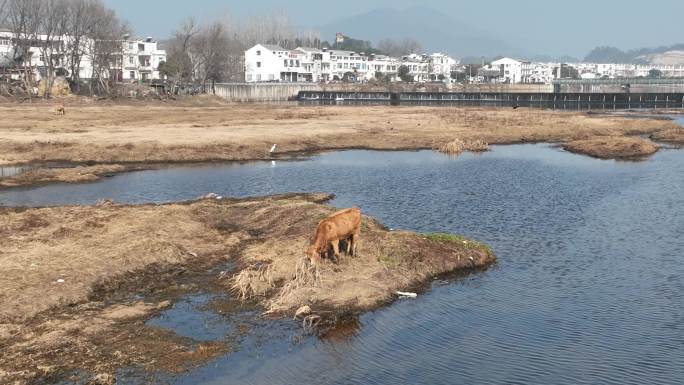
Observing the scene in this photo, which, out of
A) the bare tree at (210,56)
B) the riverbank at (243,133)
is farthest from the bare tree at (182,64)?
the riverbank at (243,133)

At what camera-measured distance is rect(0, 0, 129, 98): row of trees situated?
340 feet

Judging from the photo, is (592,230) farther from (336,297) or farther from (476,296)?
(336,297)

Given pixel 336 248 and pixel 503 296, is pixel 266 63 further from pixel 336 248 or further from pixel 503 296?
pixel 503 296

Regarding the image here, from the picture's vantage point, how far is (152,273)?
1927cm

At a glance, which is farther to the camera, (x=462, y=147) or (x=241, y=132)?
(x=241, y=132)

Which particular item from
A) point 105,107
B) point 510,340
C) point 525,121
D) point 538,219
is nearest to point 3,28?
point 105,107

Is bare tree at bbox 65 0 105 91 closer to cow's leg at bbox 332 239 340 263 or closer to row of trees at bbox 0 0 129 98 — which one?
row of trees at bbox 0 0 129 98

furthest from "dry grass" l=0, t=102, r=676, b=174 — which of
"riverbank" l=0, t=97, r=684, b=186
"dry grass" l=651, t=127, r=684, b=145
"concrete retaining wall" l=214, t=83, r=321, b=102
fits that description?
"concrete retaining wall" l=214, t=83, r=321, b=102

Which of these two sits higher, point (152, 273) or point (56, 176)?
point (56, 176)

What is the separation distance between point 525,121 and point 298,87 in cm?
7746

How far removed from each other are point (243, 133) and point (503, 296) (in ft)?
137

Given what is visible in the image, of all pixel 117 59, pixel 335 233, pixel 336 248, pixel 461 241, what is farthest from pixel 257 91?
pixel 335 233

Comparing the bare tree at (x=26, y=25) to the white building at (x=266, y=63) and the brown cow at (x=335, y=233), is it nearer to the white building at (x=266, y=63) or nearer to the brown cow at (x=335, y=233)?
the white building at (x=266, y=63)

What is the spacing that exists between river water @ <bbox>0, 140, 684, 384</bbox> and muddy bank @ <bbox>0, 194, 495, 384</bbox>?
31.4 inches
